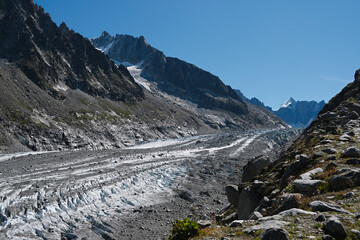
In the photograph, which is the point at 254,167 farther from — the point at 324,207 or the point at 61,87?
the point at 61,87

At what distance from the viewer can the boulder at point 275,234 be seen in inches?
261

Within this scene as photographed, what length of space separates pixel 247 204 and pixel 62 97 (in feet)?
365

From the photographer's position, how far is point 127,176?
3494cm

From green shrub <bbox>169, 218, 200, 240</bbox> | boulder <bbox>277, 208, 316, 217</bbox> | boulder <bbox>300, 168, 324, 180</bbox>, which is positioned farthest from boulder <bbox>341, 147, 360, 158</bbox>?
green shrub <bbox>169, 218, 200, 240</bbox>

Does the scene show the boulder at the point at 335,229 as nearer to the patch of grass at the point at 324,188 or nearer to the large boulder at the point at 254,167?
the patch of grass at the point at 324,188

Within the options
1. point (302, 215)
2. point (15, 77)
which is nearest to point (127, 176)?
point (302, 215)

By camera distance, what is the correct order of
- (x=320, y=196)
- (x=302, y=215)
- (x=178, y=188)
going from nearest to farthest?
(x=302, y=215)
(x=320, y=196)
(x=178, y=188)

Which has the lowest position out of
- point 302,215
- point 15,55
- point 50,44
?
point 302,215

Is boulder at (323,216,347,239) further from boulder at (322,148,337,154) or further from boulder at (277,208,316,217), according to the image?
boulder at (322,148,337,154)

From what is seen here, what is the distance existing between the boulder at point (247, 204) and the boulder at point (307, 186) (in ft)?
9.75

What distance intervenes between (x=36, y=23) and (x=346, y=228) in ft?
563

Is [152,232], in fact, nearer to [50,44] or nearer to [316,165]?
[316,165]

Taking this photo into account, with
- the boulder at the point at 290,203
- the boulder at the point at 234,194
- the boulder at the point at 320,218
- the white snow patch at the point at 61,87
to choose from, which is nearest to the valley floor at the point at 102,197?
the boulder at the point at 234,194

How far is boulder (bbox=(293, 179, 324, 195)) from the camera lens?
10688 mm
